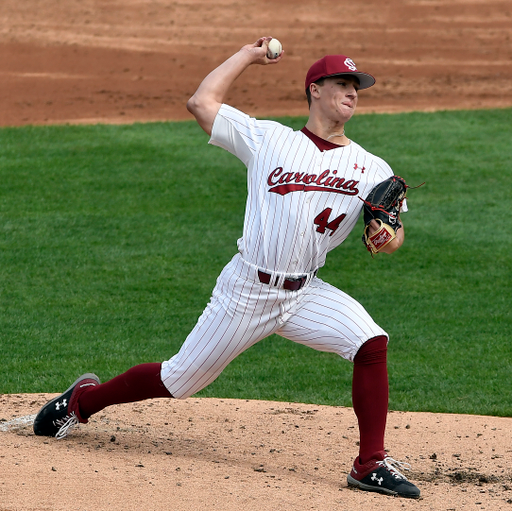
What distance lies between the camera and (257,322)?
3.96 m

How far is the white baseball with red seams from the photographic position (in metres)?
3.88

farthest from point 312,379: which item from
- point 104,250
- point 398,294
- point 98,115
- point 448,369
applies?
point 98,115

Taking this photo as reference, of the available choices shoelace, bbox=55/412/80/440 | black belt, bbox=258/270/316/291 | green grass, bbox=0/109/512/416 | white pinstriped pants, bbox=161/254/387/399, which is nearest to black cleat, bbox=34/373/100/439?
shoelace, bbox=55/412/80/440

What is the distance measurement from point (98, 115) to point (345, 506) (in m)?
11.7

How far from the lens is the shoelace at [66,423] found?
431 centimetres

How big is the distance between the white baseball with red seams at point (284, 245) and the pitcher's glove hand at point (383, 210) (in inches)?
2.1

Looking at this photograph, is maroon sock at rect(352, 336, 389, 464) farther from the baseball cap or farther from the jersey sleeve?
the baseball cap

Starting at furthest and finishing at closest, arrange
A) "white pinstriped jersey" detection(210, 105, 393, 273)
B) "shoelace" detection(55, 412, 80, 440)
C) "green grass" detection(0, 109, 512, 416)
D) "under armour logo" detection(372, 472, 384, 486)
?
"green grass" detection(0, 109, 512, 416), "shoelace" detection(55, 412, 80, 440), "white pinstriped jersey" detection(210, 105, 393, 273), "under armour logo" detection(372, 472, 384, 486)

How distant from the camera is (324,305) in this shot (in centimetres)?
397

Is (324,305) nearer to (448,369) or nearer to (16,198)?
(448,369)

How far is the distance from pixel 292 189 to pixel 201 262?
15.0ft

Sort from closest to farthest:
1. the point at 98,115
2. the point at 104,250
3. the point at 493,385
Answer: the point at 493,385 → the point at 104,250 → the point at 98,115

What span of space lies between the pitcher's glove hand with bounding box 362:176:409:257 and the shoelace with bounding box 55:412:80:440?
1.64 metres

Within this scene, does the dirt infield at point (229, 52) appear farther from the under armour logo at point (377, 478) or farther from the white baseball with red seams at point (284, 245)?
the under armour logo at point (377, 478)
